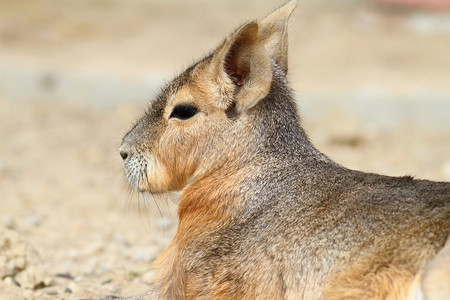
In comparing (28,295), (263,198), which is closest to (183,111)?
(263,198)

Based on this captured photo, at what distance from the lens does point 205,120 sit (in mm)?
3480

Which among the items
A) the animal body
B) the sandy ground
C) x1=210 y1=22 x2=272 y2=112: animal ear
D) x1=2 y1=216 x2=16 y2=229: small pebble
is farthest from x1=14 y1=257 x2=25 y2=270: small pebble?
x1=210 y1=22 x2=272 y2=112: animal ear

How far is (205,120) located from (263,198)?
0.42 m

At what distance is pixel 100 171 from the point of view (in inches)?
258

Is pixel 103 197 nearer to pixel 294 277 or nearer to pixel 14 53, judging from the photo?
pixel 294 277

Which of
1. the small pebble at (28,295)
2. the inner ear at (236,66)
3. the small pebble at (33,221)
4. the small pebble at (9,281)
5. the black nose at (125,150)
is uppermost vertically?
the small pebble at (33,221)

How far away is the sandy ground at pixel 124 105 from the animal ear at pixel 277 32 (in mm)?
352

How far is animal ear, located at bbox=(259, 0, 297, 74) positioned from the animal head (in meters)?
0.24

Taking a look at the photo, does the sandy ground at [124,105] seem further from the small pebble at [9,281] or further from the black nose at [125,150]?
the black nose at [125,150]

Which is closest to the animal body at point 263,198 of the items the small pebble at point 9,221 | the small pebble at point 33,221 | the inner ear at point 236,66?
the inner ear at point 236,66

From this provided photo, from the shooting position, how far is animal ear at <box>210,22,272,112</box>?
3.35m

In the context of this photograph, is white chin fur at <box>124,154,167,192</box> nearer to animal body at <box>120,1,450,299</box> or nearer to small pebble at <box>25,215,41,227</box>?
animal body at <box>120,1,450,299</box>

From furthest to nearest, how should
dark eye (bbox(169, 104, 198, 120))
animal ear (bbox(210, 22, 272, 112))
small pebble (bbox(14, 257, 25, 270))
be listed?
small pebble (bbox(14, 257, 25, 270)) → dark eye (bbox(169, 104, 198, 120)) → animal ear (bbox(210, 22, 272, 112))

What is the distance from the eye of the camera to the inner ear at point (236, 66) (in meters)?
3.38
